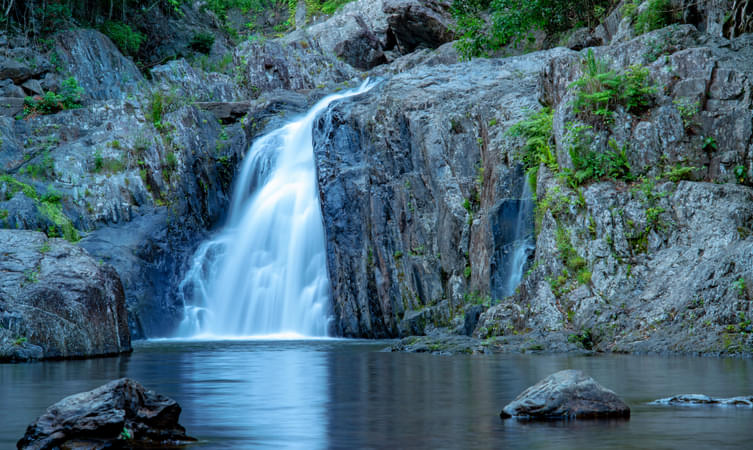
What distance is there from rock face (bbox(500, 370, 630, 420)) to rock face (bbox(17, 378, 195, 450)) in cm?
248

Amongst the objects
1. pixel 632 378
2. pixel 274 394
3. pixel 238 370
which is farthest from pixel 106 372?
pixel 632 378

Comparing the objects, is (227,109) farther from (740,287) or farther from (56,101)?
(740,287)

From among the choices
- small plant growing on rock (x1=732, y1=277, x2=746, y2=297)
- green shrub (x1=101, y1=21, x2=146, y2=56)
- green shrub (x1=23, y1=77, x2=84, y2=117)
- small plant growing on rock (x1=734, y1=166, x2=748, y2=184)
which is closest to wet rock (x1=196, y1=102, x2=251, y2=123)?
green shrub (x1=23, y1=77, x2=84, y2=117)

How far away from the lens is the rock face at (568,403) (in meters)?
5.43

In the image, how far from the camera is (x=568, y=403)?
17.9 feet

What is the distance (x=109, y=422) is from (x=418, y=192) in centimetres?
1593

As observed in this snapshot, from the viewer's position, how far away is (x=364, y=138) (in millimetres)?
21641

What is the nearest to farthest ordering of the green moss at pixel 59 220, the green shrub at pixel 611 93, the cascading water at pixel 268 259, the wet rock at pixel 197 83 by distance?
the green shrub at pixel 611 93 < the cascading water at pixel 268 259 < the green moss at pixel 59 220 < the wet rock at pixel 197 83

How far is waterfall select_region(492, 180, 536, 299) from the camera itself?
16141mm

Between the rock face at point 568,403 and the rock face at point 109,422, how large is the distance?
2.48 meters

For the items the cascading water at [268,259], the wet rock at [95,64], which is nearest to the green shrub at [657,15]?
the cascading water at [268,259]

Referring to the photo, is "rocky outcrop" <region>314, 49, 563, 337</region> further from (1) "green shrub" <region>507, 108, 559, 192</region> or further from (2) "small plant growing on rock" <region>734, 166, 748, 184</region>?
(2) "small plant growing on rock" <region>734, 166, 748, 184</region>

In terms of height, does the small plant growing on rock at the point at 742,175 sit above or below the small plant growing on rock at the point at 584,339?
above

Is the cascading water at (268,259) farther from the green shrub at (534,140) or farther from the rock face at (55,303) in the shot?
the green shrub at (534,140)
